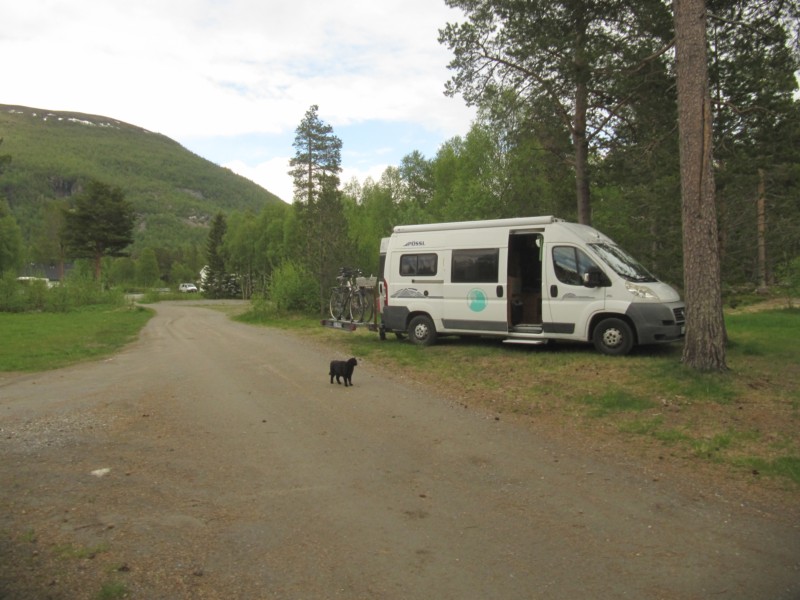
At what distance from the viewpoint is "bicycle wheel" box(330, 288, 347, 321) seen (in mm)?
17578

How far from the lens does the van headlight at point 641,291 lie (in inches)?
434

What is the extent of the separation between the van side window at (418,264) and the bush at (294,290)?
15.7 m

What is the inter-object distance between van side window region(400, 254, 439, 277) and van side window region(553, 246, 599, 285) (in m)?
2.81

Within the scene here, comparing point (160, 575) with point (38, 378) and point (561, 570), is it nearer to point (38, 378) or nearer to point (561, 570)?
point (561, 570)

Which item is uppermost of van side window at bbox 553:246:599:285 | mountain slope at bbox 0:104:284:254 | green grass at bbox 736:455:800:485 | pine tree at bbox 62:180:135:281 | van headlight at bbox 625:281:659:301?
mountain slope at bbox 0:104:284:254

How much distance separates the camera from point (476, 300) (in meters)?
13.2

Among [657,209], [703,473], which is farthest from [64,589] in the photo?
[657,209]

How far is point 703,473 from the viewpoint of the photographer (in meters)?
5.54

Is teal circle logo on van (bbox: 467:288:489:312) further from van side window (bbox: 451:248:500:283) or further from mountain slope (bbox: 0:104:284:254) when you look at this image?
mountain slope (bbox: 0:104:284:254)

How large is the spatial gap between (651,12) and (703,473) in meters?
10.3

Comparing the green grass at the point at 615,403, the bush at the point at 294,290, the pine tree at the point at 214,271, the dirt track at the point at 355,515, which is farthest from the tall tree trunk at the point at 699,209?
the pine tree at the point at 214,271

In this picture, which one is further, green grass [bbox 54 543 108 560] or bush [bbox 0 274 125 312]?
bush [bbox 0 274 125 312]

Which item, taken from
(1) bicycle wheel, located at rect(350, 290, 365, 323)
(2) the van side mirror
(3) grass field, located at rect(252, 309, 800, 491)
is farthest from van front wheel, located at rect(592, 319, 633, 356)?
(1) bicycle wheel, located at rect(350, 290, 365, 323)

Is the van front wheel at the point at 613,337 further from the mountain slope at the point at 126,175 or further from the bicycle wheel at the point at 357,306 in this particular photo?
the mountain slope at the point at 126,175
